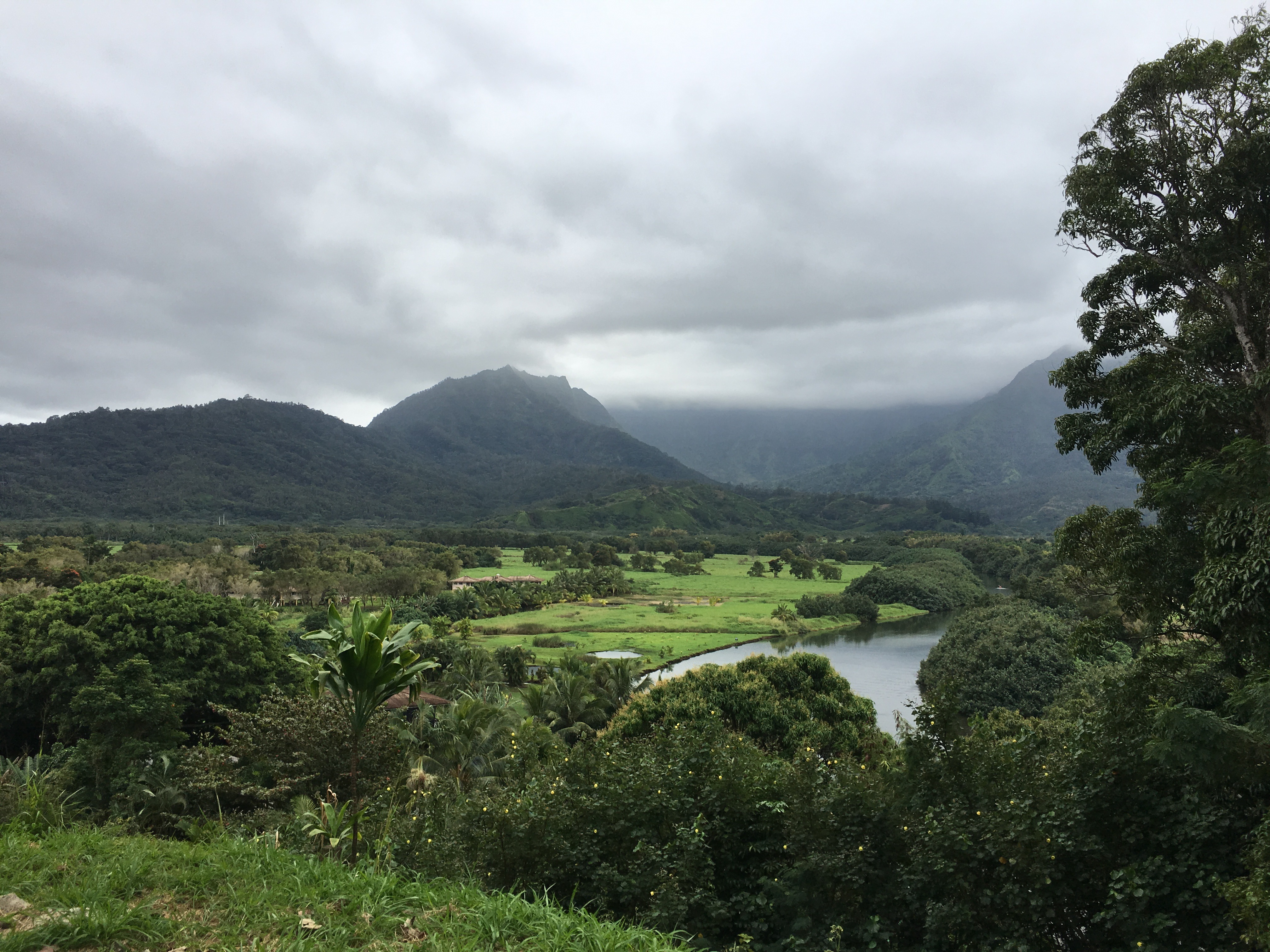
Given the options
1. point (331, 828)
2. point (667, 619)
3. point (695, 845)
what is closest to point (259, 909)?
point (331, 828)

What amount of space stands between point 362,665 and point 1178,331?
15.1 metres

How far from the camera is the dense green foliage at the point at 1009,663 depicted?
3359cm

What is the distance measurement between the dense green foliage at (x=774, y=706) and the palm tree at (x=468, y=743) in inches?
145

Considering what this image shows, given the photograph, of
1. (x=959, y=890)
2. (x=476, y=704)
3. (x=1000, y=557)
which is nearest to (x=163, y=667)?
(x=476, y=704)

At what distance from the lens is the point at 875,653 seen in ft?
190

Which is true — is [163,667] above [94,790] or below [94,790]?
above

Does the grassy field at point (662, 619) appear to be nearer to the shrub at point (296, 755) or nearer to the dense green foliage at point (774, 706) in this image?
the dense green foliage at point (774, 706)

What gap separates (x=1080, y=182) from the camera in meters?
12.0

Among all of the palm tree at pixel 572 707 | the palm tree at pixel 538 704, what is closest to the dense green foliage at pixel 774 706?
the palm tree at pixel 572 707

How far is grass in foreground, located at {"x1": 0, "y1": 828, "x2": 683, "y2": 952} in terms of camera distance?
196 inches

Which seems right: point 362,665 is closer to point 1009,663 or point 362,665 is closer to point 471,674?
point 471,674

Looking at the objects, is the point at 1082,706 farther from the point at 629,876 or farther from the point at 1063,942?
the point at 629,876

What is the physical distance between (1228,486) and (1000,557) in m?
121

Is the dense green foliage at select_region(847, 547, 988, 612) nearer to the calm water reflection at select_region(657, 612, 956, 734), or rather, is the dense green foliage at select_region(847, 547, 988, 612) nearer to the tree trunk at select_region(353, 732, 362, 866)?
the calm water reflection at select_region(657, 612, 956, 734)
